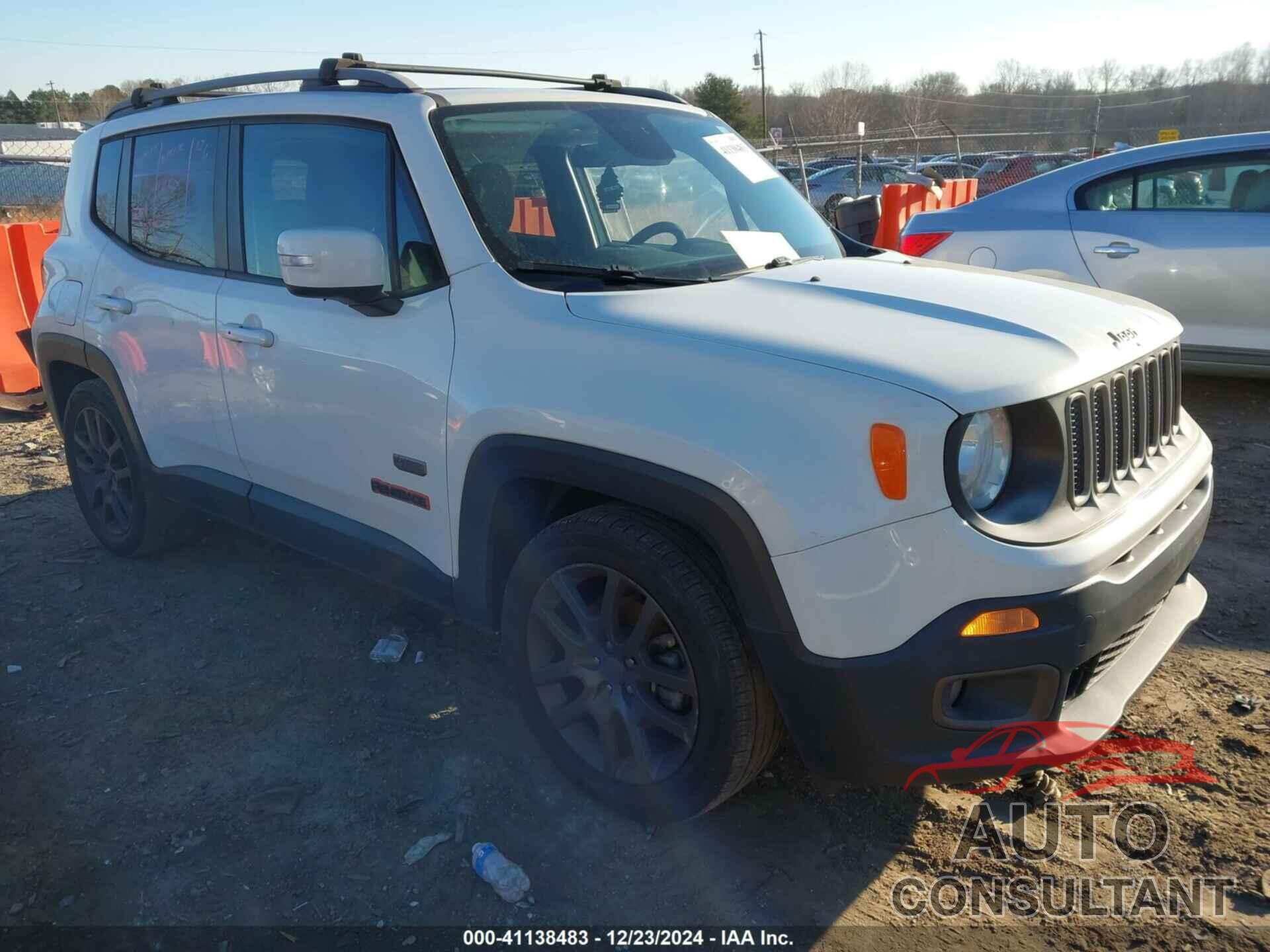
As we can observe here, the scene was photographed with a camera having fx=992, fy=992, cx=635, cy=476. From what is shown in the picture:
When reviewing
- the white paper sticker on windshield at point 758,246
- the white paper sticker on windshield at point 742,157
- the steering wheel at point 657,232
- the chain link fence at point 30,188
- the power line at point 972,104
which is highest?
the power line at point 972,104

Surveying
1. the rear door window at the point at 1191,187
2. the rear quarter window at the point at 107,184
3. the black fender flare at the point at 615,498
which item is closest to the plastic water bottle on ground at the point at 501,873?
the black fender flare at the point at 615,498

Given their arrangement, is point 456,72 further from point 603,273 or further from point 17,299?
point 17,299

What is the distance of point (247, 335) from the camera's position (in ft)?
11.5

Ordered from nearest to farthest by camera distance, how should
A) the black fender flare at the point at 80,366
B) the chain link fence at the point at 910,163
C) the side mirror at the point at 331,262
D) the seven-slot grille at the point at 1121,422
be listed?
1. the seven-slot grille at the point at 1121,422
2. the side mirror at the point at 331,262
3. the black fender flare at the point at 80,366
4. the chain link fence at the point at 910,163

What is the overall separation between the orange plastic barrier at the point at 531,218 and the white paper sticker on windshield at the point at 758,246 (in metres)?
0.60

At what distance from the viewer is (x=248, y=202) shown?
12.0 feet

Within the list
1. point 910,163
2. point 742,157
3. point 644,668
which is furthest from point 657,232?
point 910,163

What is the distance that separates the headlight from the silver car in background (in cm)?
406

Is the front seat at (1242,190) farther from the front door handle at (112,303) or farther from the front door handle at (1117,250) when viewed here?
the front door handle at (112,303)

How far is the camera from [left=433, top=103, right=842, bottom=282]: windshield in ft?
9.78

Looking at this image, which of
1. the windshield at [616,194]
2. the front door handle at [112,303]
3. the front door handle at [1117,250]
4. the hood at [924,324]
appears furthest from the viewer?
the front door handle at [1117,250]

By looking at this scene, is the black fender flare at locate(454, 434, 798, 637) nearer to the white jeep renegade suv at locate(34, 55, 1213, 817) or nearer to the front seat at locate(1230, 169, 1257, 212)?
the white jeep renegade suv at locate(34, 55, 1213, 817)

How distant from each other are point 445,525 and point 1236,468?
4.43 m

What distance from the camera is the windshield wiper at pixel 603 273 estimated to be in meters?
2.87
